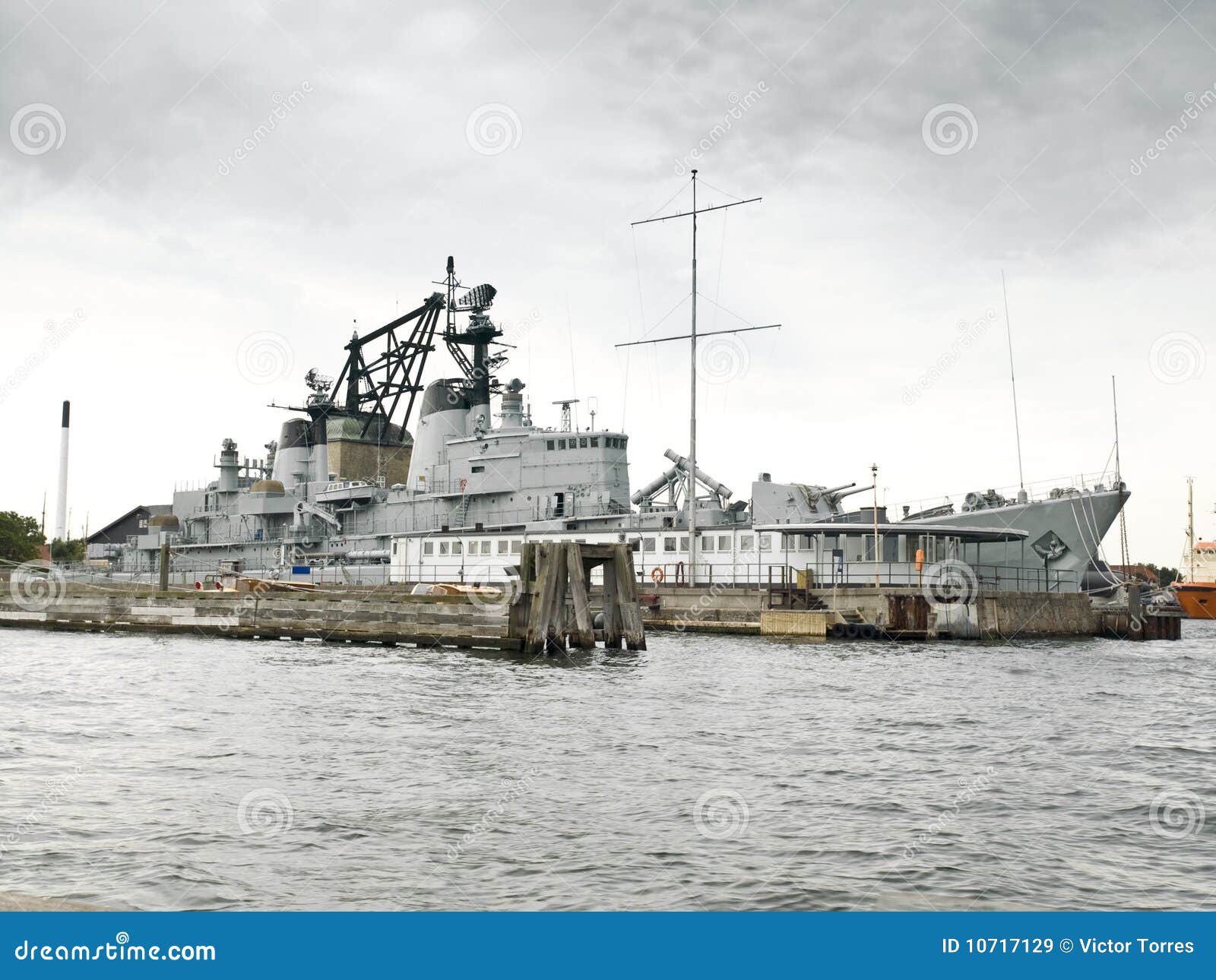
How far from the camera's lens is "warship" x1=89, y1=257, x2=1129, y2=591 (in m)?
47.6

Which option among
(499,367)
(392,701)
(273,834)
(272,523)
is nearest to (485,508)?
(499,367)

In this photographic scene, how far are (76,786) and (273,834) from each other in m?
3.76

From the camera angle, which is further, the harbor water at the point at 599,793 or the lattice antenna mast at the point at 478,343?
the lattice antenna mast at the point at 478,343

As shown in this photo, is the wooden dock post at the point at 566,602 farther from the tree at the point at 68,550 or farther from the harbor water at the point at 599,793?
the tree at the point at 68,550

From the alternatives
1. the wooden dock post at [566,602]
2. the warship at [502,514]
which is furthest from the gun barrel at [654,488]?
the wooden dock post at [566,602]

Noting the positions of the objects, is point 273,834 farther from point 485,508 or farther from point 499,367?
point 499,367

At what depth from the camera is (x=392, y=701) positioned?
20906mm
